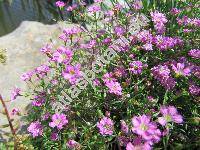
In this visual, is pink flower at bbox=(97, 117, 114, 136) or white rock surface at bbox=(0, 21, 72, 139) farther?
white rock surface at bbox=(0, 21, 72, 139)

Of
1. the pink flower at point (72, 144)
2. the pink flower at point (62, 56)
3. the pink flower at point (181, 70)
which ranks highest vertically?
the pink flower at point (62, 56)

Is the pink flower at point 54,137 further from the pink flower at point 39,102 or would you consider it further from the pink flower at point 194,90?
the pink flower at point 194,90

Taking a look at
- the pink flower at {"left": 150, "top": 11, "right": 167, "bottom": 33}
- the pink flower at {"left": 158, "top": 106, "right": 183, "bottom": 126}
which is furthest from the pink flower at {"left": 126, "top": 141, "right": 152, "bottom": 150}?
the pink flower at {"left": 150, "top": 11, "right": 167, "bottom": 33}

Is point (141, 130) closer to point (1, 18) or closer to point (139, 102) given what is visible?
point (139, 102)

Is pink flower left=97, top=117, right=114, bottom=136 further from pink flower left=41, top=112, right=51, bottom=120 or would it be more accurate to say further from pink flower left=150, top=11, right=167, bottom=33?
pink flower left=150, top=11, right=167, bottom=33

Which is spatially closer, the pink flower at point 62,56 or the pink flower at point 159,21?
the pink flower at point 62,56

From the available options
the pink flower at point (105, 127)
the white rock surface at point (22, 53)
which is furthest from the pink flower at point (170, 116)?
the white rock surface at point (22, 53)

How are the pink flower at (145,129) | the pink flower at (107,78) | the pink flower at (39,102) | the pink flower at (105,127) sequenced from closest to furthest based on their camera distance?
the pink flower at (145,129)
the pink flower at (105,127)
the pink flower at (107,78)
the pink flower at (39,102)
